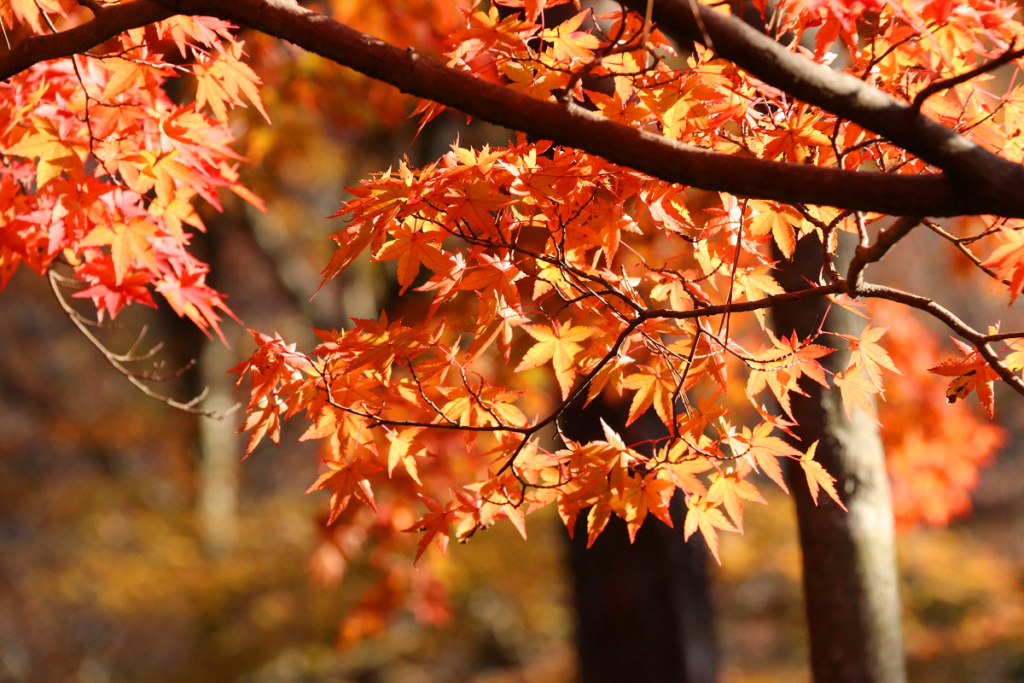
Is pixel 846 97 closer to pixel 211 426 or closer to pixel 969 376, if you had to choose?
pixel 969 376

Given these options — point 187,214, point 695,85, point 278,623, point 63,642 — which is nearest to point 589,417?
point 187,214

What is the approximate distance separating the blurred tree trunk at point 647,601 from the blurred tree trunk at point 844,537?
1.01 metres

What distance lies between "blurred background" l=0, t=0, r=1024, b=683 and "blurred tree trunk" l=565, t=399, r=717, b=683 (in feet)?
0.06

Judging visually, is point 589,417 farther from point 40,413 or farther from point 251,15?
point 40,413

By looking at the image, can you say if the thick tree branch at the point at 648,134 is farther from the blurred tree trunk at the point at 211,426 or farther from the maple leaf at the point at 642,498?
the blurred tree trunk at the point at 211,426

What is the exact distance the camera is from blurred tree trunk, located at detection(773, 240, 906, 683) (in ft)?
7.71

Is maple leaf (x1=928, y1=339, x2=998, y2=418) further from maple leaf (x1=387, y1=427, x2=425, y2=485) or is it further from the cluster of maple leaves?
maple leaf (x1=387, y1=427, x2=425, y2=485)

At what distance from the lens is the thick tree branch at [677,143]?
1057 millimetres

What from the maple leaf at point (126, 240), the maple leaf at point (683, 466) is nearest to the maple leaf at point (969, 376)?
the maple leaf at point (683, 466)

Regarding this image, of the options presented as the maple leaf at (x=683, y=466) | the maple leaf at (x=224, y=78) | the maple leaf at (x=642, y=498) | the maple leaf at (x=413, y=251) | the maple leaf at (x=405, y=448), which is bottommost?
the maple leaf at (x=642, y=498)

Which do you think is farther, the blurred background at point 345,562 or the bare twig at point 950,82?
the blurred background at point 345,562

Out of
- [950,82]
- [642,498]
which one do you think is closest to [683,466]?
[642,498]

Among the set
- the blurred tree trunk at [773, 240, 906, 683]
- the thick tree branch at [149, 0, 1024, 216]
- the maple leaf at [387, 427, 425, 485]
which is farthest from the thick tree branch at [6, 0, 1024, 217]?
the blurred tree trunk at [773, 240, 906, 683]

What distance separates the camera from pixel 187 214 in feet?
6.26
